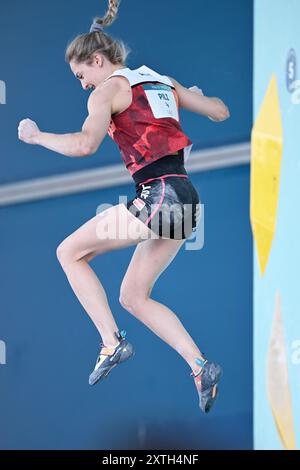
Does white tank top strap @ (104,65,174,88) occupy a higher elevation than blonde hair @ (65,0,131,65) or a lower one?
lower

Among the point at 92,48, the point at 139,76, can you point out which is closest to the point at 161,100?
the point at 139,76

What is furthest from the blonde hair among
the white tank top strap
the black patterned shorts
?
the black patterned shorts

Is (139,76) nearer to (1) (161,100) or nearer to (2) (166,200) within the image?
(1) (161,100)

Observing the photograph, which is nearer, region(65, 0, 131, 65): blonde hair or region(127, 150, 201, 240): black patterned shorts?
region(127, 150, 201, 240): black patterned shorts

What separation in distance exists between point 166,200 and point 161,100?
0.35 m

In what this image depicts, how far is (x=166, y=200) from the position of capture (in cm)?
352

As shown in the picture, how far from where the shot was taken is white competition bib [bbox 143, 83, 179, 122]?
3557mm

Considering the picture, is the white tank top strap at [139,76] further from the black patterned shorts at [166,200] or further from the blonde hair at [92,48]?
the black patterned shorts at [166,200]

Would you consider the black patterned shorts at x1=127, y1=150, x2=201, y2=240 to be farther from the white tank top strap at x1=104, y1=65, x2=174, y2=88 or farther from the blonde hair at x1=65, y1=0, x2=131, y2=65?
the blonde hair at x1=65, y1=0, x2=131, y2=65

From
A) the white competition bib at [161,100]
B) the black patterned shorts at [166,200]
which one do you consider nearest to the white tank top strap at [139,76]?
the white competition bib at [161,100]

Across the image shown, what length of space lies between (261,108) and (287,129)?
0.42m

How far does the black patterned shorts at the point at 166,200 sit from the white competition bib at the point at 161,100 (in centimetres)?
14

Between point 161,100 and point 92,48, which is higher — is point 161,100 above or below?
below

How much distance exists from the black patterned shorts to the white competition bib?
14 cm
